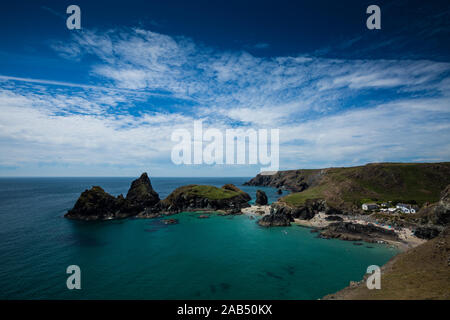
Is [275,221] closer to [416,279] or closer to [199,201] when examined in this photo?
[416,279]

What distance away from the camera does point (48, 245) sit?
2250 inches

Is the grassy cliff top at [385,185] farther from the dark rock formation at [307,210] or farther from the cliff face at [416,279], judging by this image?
the cliff face at [416,279]

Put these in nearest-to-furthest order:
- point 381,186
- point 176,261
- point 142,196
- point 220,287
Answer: point 220,287 < point 176,261 < point 142,196 < point 381,186

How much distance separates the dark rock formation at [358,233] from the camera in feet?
201

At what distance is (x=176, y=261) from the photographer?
48.3m

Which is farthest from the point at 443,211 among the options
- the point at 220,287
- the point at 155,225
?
the point at 155,225

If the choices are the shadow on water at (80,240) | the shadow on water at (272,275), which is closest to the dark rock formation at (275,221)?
the shadow on water at (272,275)

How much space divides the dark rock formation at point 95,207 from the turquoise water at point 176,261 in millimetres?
11025

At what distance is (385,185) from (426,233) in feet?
A: 249

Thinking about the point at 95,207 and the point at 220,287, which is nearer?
the point at 220,287

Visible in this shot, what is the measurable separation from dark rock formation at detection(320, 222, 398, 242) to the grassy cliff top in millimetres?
32296

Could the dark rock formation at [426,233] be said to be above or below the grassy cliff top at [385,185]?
below
